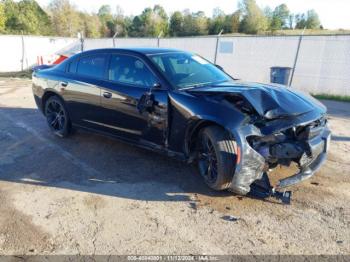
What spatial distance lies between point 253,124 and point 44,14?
1693 inches

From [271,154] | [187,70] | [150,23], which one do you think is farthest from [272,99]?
[150,23]

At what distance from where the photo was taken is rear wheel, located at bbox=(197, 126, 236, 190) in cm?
348

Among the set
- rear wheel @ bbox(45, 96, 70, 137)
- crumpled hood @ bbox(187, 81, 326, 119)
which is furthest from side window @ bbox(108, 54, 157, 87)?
rear wheel @ bbox(45, 96, 70, 137)

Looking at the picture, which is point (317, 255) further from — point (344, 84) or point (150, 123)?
point (344, 84)

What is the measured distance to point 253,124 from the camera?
134 inches

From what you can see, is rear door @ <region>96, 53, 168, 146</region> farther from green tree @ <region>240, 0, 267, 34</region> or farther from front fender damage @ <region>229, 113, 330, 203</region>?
green tree @ <region>240, 0, 267, 34</region>

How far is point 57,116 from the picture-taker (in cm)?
609

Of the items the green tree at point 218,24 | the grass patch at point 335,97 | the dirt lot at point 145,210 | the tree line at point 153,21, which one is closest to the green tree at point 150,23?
the tree line at point 153,21

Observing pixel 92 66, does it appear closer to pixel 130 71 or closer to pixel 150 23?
pixel 130 71

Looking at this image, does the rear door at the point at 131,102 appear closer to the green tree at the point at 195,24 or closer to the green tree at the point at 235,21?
the green tree at the point at 235,21

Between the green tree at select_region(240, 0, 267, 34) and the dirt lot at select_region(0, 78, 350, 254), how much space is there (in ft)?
121

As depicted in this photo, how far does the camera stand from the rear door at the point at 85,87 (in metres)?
5.06

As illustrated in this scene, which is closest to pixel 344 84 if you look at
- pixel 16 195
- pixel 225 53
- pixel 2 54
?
pixel 225 53

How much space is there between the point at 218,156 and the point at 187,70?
1559 mm
